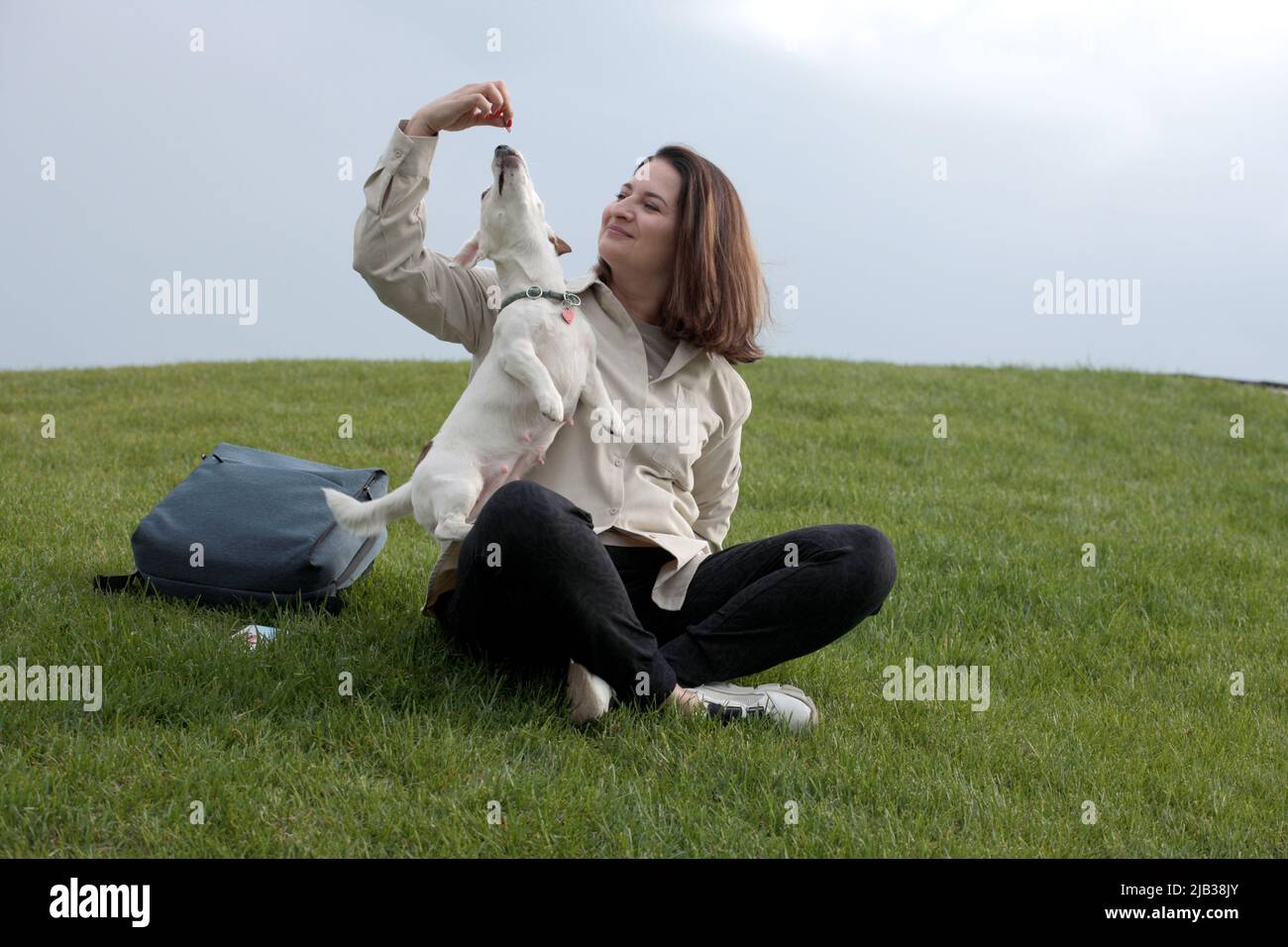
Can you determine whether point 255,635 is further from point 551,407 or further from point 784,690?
point 784,690

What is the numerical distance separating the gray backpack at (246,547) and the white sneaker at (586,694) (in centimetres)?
126

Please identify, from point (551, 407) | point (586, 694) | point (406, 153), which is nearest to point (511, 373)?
point (551, 407)

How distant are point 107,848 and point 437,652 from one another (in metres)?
1.22

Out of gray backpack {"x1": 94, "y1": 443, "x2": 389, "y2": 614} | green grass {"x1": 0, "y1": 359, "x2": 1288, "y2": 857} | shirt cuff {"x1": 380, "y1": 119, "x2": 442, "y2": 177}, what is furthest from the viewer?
gray backpack {"x1": 94, "y1": 443, "x2": 389, "y2": 614}

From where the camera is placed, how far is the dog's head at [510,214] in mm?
2799

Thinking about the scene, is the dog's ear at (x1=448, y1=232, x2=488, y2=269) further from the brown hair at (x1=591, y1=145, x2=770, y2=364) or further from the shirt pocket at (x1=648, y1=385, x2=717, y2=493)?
the shirt pocket at (x1=648, y1=385, x2=717, y2=493)

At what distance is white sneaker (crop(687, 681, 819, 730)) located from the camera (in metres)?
3.35

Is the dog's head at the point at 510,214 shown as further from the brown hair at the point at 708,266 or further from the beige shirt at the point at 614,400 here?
the brown hair at the point at 708,266

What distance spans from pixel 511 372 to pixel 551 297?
0.24 m

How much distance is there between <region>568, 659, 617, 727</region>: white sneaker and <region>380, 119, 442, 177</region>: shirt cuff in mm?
1405

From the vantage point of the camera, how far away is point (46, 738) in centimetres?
298

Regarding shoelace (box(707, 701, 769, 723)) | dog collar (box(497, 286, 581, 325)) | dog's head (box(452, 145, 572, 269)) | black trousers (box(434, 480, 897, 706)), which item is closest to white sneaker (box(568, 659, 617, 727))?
black trousers (box(434, 480, 897, 706))

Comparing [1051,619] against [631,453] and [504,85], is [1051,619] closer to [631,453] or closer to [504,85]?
[631,453]
